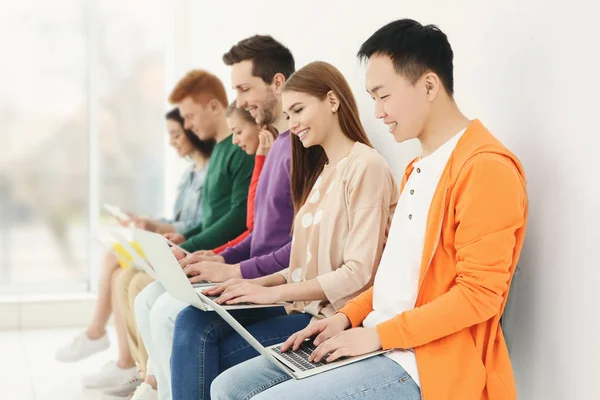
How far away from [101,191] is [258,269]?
246cm

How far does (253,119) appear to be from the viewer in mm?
2320

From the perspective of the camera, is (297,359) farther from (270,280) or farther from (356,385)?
(270,280)

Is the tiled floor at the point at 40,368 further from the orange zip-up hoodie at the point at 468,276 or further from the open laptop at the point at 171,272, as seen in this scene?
the orange zip-up hoodie at the point at 468,276

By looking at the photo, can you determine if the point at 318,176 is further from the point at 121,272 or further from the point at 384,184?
the point at 121,272

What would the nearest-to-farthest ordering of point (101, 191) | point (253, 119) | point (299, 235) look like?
point (299, 235), point (253, 119), point (101, 191)

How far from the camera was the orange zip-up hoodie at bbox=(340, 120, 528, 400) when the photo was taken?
45.2 inches

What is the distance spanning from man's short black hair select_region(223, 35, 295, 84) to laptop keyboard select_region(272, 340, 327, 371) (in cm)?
103

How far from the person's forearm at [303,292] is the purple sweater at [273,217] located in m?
0.35

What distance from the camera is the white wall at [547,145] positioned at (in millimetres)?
1152

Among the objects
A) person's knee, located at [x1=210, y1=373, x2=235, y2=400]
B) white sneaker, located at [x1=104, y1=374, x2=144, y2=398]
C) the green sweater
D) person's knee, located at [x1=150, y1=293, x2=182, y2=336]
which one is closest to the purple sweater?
person's knee, located at [x1=150, y1=293, x2=182, y2=336]

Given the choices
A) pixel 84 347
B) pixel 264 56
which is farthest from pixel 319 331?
pixel 84 347

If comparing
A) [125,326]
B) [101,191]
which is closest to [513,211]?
[125,326]

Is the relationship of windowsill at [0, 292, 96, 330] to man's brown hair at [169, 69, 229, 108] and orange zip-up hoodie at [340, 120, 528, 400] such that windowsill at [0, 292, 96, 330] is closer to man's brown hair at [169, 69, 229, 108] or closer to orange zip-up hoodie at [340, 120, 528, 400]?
man's brown hair at [169, 69, 229, 108]

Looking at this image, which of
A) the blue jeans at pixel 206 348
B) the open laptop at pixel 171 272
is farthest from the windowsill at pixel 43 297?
the blue jeans at pixel 206 348
